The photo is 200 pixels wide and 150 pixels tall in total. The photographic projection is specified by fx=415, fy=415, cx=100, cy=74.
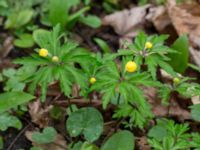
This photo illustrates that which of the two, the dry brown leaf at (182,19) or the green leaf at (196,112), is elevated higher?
the dry brown leaf at (182,19)

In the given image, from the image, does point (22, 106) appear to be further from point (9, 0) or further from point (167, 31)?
point (167, 31)

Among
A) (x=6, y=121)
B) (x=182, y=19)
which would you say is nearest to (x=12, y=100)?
(x=6, y=121)

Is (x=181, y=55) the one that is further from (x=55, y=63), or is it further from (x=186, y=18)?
(x=55, y=63)

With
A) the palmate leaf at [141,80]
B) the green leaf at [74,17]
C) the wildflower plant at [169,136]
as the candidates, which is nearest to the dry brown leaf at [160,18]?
the green leaf at [74,17]

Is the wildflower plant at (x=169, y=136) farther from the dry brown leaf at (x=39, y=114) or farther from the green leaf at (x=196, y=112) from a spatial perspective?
the dry brown leaf at (x=39, y=114)

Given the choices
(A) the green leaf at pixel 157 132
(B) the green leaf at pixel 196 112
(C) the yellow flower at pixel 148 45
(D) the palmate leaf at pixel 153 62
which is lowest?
(A) the green leaf at pixel 157 132

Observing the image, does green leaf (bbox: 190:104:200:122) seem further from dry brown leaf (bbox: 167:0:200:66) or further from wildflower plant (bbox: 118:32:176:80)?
dry brown leaf (bbox: 167:0:200:66)

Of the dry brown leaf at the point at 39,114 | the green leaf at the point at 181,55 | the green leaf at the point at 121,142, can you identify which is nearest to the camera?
the green leaf at the point at 121,142

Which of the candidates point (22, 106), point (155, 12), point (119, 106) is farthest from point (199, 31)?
point (22, 106)
